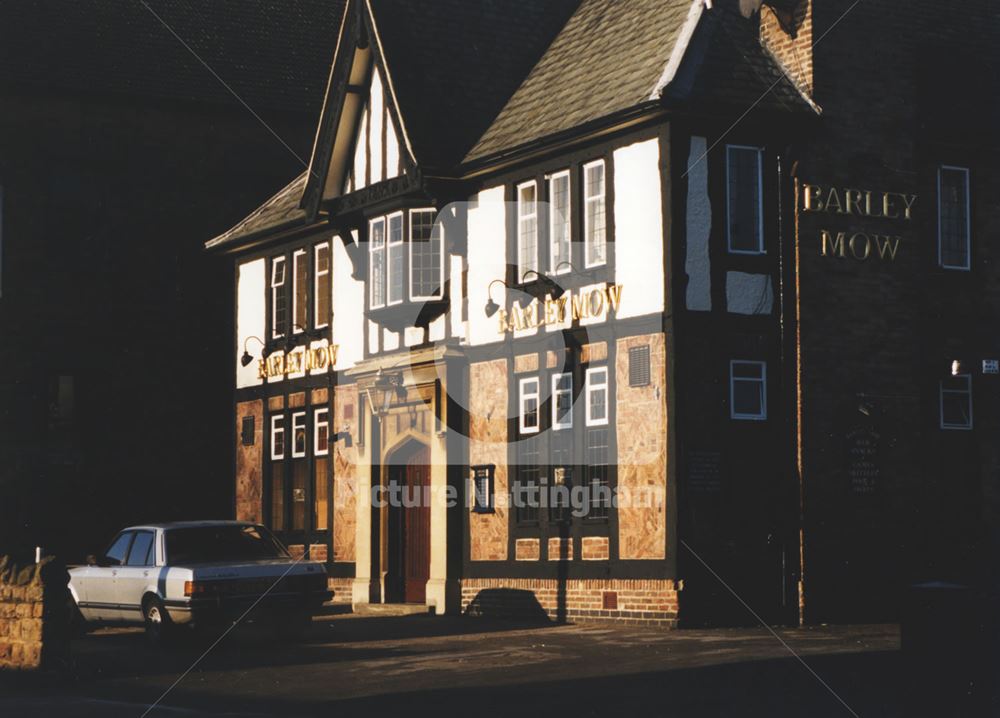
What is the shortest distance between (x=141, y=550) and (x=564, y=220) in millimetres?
8032

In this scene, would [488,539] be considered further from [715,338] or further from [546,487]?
[715,338]

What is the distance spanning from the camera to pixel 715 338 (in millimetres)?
24672

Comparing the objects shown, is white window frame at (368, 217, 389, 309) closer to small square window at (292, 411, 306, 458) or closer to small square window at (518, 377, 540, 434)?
small square window at (292, 411, 306, 458)

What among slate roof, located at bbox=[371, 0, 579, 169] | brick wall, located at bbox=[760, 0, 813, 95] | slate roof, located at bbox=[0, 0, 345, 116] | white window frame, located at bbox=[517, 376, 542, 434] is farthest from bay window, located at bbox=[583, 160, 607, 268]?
slate roof, located at bbox=[0, 0, 345, 116]

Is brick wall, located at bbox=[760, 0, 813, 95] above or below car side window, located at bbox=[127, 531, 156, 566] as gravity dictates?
above

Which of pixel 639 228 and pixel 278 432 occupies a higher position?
pixel 639 228

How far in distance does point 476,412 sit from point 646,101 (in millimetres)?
6507

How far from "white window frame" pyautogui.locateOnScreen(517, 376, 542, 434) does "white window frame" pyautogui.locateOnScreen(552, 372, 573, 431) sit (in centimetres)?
35

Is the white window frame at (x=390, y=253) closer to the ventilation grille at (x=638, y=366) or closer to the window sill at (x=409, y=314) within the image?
the window sill at (x=409, y=314)

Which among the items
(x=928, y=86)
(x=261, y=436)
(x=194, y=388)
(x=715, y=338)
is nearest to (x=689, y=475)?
(x=715, y=338)

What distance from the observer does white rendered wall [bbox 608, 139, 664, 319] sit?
24719 millimetres

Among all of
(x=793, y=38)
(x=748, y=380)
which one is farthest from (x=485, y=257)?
(x=793, y=38)

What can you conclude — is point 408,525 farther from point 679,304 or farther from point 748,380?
point 679,304

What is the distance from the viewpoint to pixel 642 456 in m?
24.7
